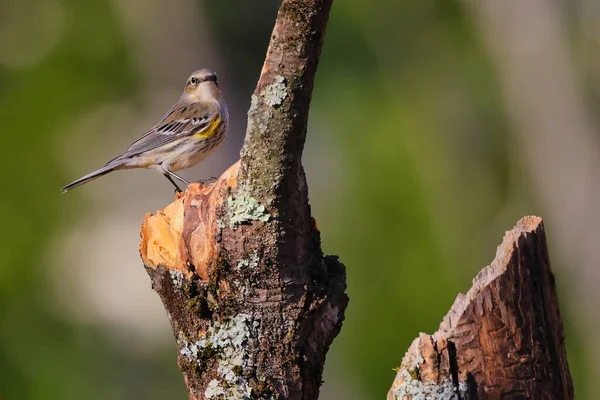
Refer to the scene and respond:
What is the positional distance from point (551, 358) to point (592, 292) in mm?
9362

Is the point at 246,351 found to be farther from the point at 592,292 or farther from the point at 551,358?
the point at 592,292

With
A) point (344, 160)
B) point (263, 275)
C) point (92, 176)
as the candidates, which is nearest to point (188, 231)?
point (263, 275)

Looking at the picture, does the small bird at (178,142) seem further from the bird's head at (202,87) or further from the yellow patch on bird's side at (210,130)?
the bird's head at (202,87)

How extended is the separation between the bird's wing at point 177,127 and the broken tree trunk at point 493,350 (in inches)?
177

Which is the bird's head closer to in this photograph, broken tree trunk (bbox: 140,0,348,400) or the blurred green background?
the blurred green background

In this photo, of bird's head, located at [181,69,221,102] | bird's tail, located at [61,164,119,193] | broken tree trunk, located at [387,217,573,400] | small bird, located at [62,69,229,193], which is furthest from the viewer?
bird's head, located at [181,69,221,102]

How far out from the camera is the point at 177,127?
317 inches

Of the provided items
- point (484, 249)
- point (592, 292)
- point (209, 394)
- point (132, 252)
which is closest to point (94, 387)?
point (132, 252)

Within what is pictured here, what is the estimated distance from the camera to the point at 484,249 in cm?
1331

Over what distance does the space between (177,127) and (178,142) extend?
228 millimetres

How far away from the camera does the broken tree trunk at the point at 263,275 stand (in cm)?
359

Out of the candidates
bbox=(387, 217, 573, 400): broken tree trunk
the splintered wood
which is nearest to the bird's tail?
the splintered wood

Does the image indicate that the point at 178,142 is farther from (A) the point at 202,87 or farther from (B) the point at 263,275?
(B) the point at 263,275

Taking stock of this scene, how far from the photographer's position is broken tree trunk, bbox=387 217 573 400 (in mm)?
3756
